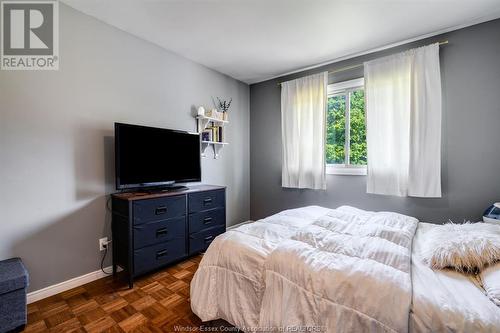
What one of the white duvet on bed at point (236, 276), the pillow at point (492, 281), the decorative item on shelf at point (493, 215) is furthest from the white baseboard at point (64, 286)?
the decorative item on shelf at point (493, 215)

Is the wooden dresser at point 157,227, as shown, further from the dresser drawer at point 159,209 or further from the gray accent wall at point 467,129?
the gray accent wall at point 467,129

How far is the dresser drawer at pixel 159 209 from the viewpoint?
2.02m

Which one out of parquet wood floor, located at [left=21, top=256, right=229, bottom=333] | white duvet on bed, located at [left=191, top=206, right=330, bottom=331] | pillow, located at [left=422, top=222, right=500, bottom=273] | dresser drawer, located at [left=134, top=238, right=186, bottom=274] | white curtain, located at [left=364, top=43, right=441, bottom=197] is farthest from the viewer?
white curtain, located at [left=364, top=43, right=441, bottom=197]

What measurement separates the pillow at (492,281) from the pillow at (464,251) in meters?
0.04

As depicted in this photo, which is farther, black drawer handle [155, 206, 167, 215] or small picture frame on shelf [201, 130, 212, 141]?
small picture frame on shelf [201, 130, 212, 141]

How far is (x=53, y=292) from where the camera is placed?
1914mm

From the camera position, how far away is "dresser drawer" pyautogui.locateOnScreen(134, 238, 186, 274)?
6.71 ft

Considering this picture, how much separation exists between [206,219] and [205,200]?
0.23 metres

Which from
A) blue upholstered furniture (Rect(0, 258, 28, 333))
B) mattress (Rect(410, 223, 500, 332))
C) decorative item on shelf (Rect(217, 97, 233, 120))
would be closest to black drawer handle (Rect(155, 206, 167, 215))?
blue upholstered furniture (Rect(0, 258, 28, 333))

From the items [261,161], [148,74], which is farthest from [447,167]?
[148,74]

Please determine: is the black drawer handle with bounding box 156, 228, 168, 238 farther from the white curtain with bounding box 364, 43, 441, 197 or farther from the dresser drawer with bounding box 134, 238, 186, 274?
the white curtain with bounding box 364, 43, 441, 197

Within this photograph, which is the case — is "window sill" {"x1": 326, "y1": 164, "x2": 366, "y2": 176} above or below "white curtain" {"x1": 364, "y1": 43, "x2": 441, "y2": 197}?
below

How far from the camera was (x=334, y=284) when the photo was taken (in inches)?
40.7

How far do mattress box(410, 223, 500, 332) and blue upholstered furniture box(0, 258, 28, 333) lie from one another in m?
2.21
